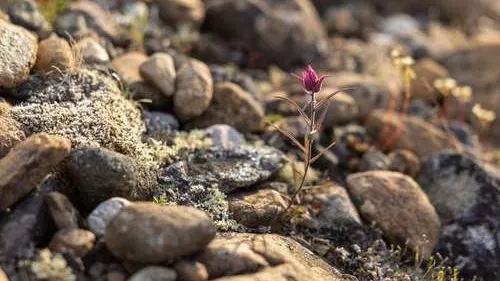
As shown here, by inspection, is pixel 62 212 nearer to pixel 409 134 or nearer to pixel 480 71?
pixel 409 134

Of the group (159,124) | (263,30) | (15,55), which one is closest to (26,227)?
(15,55)

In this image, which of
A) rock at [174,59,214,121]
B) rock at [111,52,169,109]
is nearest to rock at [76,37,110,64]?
rock at [111,52,169,109]

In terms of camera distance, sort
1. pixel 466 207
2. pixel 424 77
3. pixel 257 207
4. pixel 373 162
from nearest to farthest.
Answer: pixel 257 207
pixel 466 207
pixel 373 162
pixel 424 77

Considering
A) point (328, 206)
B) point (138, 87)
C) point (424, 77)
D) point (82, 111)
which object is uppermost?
point (82, 111)

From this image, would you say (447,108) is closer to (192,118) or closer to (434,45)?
(434,45)

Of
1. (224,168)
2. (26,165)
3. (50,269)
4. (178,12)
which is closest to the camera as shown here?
(50,269)

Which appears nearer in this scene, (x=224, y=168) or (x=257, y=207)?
(x=257, y=207)

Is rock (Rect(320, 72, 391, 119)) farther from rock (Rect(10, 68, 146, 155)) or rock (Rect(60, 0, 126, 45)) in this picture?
rock (Rect(10, 68, 146, 155))
